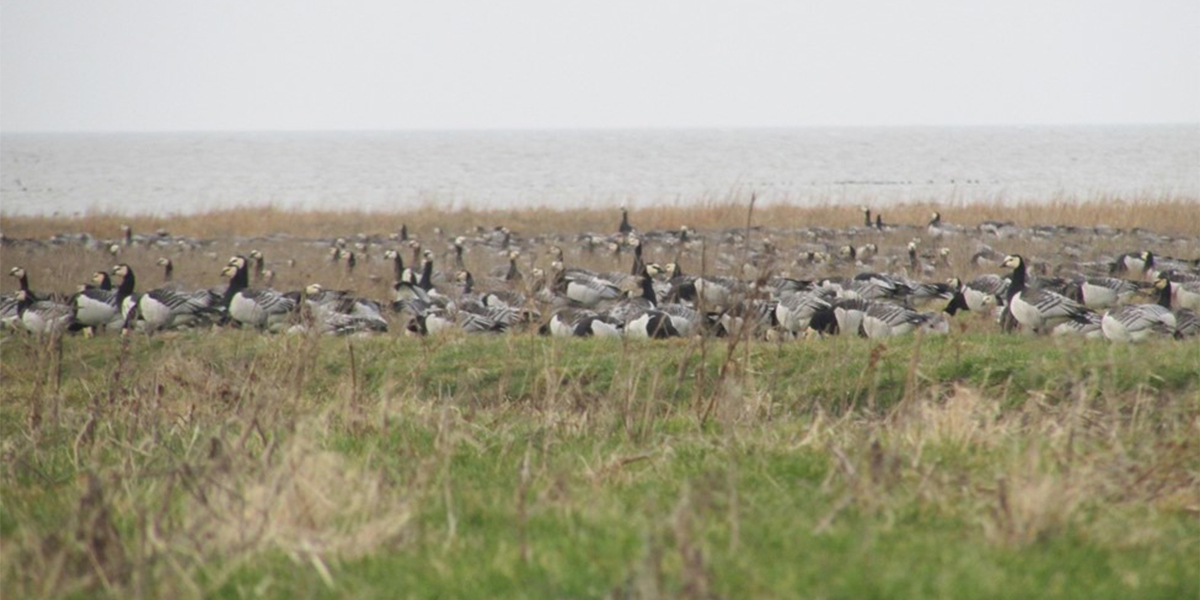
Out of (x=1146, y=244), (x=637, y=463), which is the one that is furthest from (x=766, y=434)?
(x=1146, y=244)

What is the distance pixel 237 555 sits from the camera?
4867mm

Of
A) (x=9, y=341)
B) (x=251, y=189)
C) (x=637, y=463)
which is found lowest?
(x=251, y=189)

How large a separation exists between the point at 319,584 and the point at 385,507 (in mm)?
737

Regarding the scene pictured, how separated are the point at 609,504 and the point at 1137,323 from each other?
29.7 ft

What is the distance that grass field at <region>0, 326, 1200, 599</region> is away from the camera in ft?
14.6

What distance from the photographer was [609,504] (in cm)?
563

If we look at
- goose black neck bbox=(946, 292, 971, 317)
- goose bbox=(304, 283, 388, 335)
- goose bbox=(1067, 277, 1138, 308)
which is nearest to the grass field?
goose bbox=(304, 283, 388, 335)

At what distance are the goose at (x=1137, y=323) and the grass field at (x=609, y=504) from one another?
4.51 metres

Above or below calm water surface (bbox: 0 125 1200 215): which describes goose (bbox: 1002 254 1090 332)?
above

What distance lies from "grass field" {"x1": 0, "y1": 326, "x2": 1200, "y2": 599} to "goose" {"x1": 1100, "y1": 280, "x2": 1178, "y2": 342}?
4.51 meters

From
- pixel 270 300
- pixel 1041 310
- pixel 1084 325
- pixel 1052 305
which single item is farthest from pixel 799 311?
pixel 270 300

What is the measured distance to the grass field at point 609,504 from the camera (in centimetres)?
446

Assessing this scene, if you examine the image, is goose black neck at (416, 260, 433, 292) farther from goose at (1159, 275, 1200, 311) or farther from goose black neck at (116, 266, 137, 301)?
goose at (1159, 275, 1200, 311)

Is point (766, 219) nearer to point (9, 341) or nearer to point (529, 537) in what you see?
point (9, 341)
